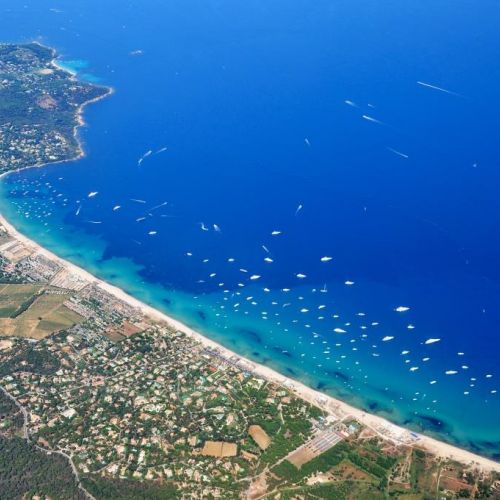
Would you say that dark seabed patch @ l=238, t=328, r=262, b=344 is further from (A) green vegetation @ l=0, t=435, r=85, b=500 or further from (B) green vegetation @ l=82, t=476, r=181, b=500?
(A) green vegetation @ l=0, t=435, r=85, b=500

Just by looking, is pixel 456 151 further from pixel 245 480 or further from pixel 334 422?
pixel 245 480

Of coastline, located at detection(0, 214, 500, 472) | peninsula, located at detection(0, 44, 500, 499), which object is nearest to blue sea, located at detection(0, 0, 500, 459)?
coastline, located at detection(0, 214, 500, 472)

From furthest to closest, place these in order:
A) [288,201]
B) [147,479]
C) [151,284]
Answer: [288,201] < [151,284] < [147,479]

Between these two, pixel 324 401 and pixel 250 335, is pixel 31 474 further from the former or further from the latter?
pixel 250 335

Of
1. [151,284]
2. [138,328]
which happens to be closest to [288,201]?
[151,284]

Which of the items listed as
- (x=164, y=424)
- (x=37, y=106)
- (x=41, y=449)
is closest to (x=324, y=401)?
(x=164, y=424)

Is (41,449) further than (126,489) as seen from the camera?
Yes
